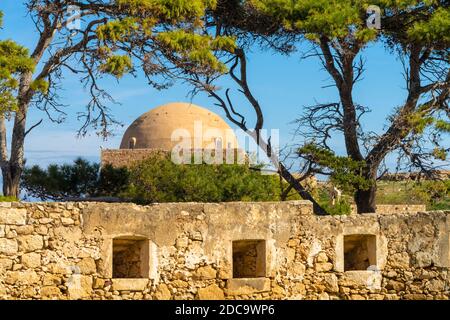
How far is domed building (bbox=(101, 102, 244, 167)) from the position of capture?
38.2 meters

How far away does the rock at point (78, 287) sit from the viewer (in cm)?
1052

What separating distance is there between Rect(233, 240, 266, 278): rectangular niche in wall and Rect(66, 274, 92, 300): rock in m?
2.09

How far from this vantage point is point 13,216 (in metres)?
10.4

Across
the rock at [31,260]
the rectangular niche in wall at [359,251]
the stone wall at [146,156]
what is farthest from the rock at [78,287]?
the stone wall at [146,156]

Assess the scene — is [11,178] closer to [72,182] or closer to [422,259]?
[72,182]

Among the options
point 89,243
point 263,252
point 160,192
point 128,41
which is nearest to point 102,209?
point 89,243

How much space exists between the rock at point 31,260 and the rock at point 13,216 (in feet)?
1.32

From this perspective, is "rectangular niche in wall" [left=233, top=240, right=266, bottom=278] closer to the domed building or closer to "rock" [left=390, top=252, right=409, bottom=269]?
"rock" [left=390, top=252, right=409, bottom=269]

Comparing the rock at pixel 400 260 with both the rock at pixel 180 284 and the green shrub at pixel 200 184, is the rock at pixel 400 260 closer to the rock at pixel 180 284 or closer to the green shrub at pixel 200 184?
the rock at pixel 180 284

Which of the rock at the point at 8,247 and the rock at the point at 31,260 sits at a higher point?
the rock at the point at 8,247

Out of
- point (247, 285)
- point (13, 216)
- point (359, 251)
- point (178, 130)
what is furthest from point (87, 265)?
point (178, 130)

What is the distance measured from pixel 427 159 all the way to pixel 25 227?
1158 cm

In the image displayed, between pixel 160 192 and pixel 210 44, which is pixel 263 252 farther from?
pixel 160 192
